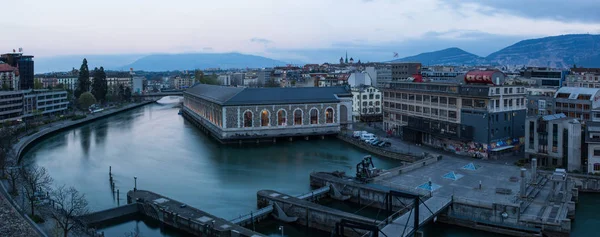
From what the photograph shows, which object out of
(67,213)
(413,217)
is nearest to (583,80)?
(413,217)

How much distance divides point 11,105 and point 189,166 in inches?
833

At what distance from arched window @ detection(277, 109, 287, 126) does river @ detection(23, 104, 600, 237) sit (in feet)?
5.02

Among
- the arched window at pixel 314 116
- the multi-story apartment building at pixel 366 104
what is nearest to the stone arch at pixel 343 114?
the arched window at pixel 314 116

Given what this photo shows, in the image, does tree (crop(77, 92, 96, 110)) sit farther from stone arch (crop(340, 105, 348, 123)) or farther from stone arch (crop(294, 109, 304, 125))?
stone arch (crop(340, 105, 348, 123))

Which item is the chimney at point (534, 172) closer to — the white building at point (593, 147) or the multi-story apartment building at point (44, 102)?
the white building at point (593, 147)

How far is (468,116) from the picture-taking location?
22500 millimetres

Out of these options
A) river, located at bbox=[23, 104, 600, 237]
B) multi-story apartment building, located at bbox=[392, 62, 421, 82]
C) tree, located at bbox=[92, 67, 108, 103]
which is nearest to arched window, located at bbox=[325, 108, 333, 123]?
river, located at bbox=[23, 104, 600, 237]

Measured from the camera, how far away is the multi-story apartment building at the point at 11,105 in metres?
35.0

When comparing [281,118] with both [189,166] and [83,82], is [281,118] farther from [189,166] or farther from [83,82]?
[83,82]

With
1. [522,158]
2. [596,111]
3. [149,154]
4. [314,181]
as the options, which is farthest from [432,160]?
[149,154]

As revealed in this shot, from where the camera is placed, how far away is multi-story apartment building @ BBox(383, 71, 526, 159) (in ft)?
70.9

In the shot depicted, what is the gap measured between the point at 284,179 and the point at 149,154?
988 centimetres

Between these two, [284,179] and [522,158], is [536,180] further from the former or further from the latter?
[284,179]

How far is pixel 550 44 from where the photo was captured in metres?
162
